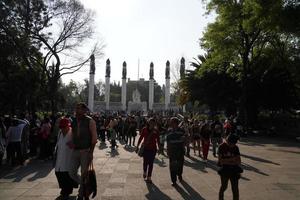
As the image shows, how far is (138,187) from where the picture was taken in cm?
1138

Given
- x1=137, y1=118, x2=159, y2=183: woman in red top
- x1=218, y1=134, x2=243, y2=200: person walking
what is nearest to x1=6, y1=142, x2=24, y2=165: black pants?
x1=137, y1=118, x2=159, y2=183: woman in red top

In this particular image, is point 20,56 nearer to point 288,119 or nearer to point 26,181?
point 26,181

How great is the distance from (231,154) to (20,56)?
21880 millimetres

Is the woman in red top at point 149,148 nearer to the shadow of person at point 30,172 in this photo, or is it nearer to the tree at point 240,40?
the shadow of person at point 30,172

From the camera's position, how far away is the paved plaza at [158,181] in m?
10.4

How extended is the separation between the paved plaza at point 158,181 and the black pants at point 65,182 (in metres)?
0.68

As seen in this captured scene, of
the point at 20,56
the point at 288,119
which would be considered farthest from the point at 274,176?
the point at 288,119

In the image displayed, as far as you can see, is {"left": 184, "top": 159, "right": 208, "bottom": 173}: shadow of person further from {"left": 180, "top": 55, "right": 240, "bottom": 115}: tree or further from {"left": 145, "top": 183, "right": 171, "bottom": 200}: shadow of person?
{"left": 180, "top": 55, "right": 240, "bottom": 115}: tree

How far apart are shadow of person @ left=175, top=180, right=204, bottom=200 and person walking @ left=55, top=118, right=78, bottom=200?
2574mm

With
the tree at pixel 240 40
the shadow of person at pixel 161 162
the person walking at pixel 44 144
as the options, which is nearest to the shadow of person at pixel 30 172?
the person walking at pixel 44 144

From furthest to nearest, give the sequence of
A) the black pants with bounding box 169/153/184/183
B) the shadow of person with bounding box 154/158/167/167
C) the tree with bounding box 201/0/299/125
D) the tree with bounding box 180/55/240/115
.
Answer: the tree with bounding box 180/55/240/115 < the tree with bounding box 201/0/299/125 < the shadow of person with bounding box 154/158/167/167 < the black pants with bounding box 169/153/184/183

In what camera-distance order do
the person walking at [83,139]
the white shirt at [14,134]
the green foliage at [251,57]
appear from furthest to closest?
1. the green foliage at [251,57]
2. the white shirt at [14,134]
3. the person walking at [83,139]

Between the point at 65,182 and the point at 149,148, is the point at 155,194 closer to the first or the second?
the point at 149,148

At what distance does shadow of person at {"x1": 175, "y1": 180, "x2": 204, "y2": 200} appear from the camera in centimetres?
1027
